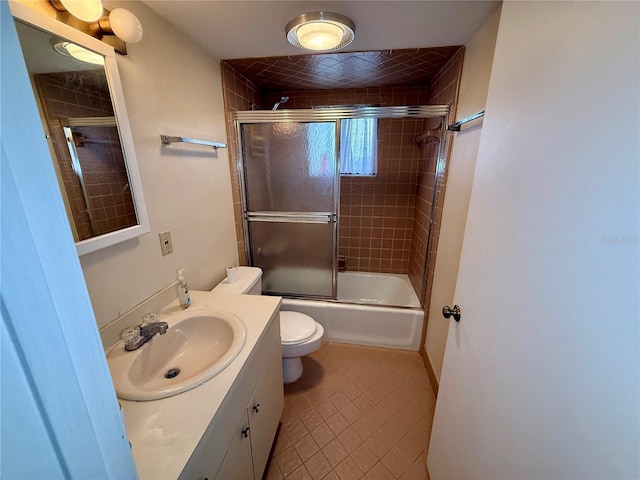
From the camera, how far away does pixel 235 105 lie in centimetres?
193

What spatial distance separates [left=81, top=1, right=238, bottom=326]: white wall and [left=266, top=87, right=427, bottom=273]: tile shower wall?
1135 millimetres

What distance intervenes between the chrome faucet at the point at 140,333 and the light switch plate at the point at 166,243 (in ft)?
1.15

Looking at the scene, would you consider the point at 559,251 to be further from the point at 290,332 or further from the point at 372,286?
the point at 372,286

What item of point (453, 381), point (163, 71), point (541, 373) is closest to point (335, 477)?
point (453, 381)

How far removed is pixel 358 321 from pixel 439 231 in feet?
3.26

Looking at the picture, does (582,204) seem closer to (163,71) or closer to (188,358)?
(188,358)

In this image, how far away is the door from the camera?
16.6 inches

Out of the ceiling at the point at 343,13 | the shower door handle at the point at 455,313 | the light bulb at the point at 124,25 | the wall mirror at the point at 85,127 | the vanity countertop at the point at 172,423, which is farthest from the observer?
the ceiling at the point at 343,13

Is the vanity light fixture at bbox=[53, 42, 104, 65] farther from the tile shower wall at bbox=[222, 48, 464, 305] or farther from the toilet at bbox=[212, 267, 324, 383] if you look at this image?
the toilet at bbox=[212, 267, 324, 383]

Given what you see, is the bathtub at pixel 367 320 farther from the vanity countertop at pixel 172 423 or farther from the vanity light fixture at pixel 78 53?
the vanity light fixture at pixel 78 53

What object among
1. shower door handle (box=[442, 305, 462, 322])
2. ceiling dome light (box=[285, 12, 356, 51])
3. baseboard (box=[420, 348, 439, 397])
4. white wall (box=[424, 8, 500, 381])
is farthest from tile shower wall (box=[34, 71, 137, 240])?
baseboard (box=[420, 348, 439, 397])

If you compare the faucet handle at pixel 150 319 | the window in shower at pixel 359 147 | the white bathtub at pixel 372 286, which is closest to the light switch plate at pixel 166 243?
the faucet handle at pixel 150 319

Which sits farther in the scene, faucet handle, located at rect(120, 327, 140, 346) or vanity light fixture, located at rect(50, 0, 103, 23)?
faucet handle, located at rect(120, 327, 140, 346)

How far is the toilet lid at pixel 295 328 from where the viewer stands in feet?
5.41
